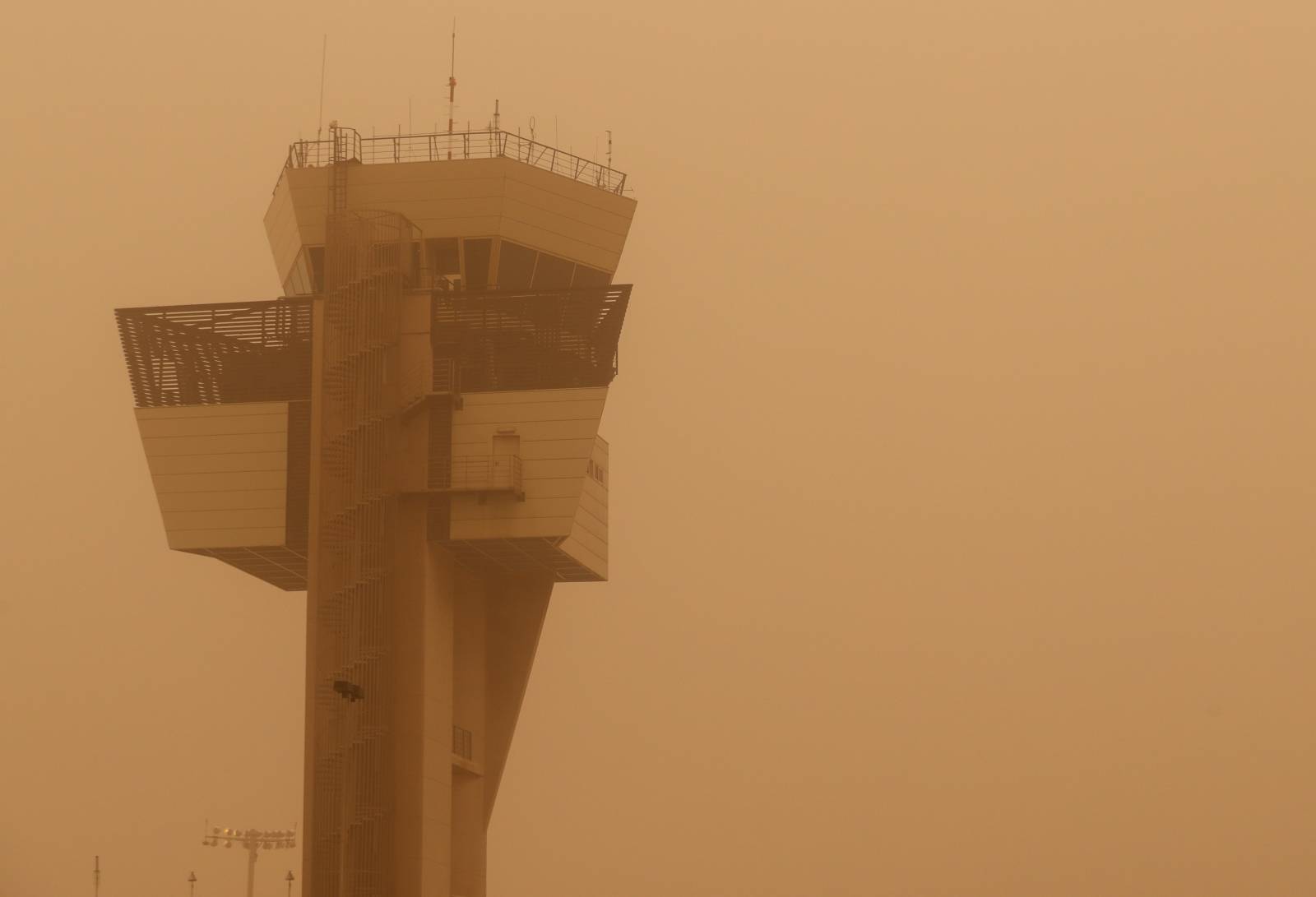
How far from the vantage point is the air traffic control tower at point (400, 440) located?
2270 inches

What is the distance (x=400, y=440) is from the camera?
60.1 m

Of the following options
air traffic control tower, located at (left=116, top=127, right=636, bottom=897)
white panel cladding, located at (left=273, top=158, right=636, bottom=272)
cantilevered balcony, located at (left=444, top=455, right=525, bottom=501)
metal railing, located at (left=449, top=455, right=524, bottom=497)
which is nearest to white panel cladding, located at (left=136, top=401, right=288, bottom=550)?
air traffic control tower, located at (left=116, top=127, right=636, bottom=897)

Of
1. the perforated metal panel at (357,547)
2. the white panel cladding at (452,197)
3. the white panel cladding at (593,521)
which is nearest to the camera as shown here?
the perforated metal panel at (357,547)

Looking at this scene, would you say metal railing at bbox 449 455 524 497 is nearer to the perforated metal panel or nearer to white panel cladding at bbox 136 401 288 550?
the perforated metal panel

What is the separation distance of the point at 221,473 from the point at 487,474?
8380mm

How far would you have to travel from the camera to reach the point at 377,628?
190 feet

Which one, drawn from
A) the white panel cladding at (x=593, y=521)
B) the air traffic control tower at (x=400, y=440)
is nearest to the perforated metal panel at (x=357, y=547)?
the air traffic control tower at (x=400, y=440)

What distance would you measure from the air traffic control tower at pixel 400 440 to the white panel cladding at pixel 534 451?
56 mm

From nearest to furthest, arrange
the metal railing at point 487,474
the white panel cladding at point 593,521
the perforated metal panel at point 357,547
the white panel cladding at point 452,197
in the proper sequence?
the perforated metal panel at point 357,547, the metal railing at point 487,474, the white panel cladding at point 452,197, the white panel cladding at point 593,521

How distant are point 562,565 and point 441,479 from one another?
5.64 m

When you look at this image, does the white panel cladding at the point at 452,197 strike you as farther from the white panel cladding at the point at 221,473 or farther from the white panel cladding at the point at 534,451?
the white panel cladding at the point at 221,473

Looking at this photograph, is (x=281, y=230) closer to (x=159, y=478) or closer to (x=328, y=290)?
(x=328, y=290)

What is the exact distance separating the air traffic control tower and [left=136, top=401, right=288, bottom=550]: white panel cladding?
0.06 m

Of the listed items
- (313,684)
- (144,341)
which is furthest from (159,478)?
(313,684)
